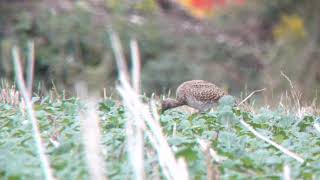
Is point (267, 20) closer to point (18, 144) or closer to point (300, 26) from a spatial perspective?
point (300, 26)

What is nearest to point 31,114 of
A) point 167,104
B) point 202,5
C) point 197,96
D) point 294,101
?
point 167,104

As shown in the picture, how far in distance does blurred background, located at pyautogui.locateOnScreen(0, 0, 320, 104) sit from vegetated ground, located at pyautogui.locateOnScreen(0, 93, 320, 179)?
811 cm

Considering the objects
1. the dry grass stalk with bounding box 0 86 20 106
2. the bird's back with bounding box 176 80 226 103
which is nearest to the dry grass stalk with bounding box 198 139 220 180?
the dry grass stalk with bounding box 0 86 20 106

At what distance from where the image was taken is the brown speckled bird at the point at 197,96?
6688 millimetres

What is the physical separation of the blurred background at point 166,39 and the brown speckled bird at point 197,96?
6.47 m

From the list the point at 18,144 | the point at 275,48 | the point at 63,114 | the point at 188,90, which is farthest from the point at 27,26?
the point at 18,144

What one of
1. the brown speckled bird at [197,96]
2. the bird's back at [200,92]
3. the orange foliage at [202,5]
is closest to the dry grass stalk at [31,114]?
the brown speckled bird at [197,96]

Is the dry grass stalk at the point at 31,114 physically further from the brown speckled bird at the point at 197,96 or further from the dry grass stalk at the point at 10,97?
the brown speckled bird at the point at 197,96

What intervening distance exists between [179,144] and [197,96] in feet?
8.66

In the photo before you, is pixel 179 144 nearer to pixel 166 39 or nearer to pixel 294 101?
pixel 294 101

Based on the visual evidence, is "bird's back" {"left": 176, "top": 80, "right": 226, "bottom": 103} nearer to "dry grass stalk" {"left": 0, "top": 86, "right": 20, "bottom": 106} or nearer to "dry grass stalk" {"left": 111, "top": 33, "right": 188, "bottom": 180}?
"dry grass stalk" {"left": 0, "top": 86, "right": 20, "bottom": 106}

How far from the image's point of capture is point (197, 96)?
680 cm

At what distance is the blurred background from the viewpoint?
48.3ft

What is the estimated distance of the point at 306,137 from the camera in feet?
15.6
